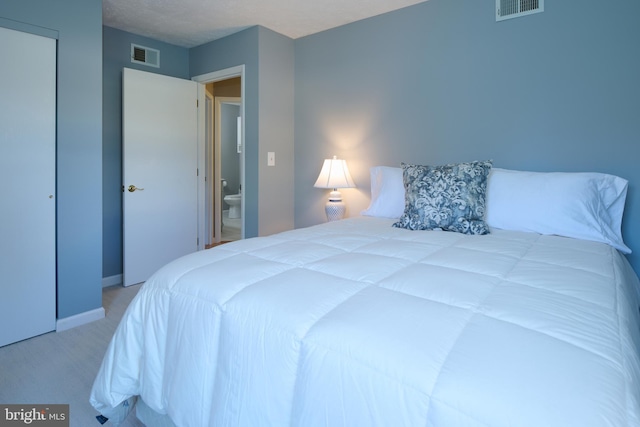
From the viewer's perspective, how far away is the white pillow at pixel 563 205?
1.94 meters

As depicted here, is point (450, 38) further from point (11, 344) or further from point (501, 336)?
point (11, 344)

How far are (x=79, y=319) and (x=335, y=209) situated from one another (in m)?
2.05

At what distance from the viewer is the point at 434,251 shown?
61.9 inches

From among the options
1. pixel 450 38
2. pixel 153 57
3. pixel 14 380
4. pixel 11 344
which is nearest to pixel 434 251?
pixel 450 38

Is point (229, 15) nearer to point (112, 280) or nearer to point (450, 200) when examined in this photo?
point (450, 200)

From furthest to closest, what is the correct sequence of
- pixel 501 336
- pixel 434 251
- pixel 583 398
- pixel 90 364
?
pixel 90 364
pixel 434 251
pixel 501 336
pixel 583 398

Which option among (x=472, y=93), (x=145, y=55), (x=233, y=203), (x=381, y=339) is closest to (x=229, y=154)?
(x=233, y=203)

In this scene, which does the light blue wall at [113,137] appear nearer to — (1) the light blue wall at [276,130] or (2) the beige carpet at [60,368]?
(2) the beige carpet at [60,368]

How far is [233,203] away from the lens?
7.01 metres

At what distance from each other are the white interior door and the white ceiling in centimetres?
44

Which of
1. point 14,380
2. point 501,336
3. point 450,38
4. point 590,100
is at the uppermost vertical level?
point 450,38

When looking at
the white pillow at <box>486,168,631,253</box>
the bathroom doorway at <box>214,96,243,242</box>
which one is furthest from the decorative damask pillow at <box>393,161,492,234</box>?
the bathroom doorway at <box>214,96,243,242</box>

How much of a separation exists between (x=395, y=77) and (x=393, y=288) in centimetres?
236
